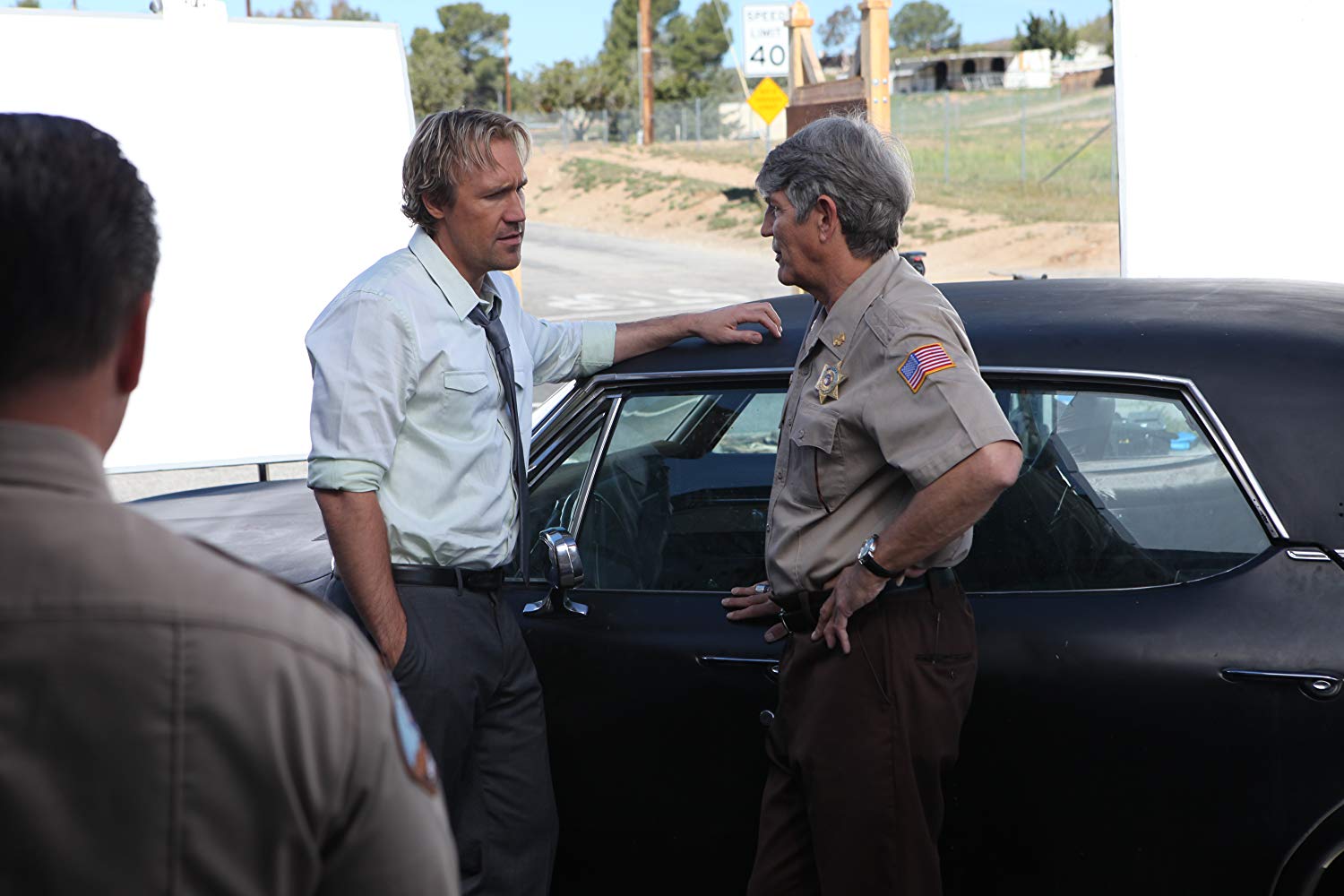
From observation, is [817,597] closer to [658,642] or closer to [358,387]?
[658,642]

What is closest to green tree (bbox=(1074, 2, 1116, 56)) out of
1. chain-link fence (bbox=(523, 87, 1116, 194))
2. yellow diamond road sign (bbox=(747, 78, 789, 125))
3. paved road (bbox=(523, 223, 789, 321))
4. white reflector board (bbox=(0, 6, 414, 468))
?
chain-link fence (bbox=(523, 87, 1116, 194))

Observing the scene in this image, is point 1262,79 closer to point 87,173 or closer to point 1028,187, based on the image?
point 87,173

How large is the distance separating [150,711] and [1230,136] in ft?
18.7

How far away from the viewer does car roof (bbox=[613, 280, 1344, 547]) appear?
2.27 m

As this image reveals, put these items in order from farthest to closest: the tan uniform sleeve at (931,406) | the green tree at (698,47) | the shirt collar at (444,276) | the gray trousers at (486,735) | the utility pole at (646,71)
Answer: the green tree at (698,47)
the utility pole at (646,71)
the shirt collar at (444,276)
the gray trousers at (486,735)
the tan uniform sleeve at (931,406)

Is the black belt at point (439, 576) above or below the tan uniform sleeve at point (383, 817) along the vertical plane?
below

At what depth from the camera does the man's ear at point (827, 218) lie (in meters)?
2.32

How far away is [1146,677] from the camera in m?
2.29

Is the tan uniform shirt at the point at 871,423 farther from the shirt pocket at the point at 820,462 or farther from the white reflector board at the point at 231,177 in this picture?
the white reflector board at the point at 231,177

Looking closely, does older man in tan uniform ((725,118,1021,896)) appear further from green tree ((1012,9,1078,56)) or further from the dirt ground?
green tree ((1012,9,1078,56))

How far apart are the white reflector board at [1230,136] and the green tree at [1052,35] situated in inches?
2710

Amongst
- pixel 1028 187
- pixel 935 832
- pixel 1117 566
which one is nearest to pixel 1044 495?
pixel 1117 566

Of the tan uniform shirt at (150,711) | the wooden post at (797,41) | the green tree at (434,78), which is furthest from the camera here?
the green tree at (434,78)

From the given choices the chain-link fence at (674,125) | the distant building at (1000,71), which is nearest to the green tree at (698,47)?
the distant building at (1000,71)
